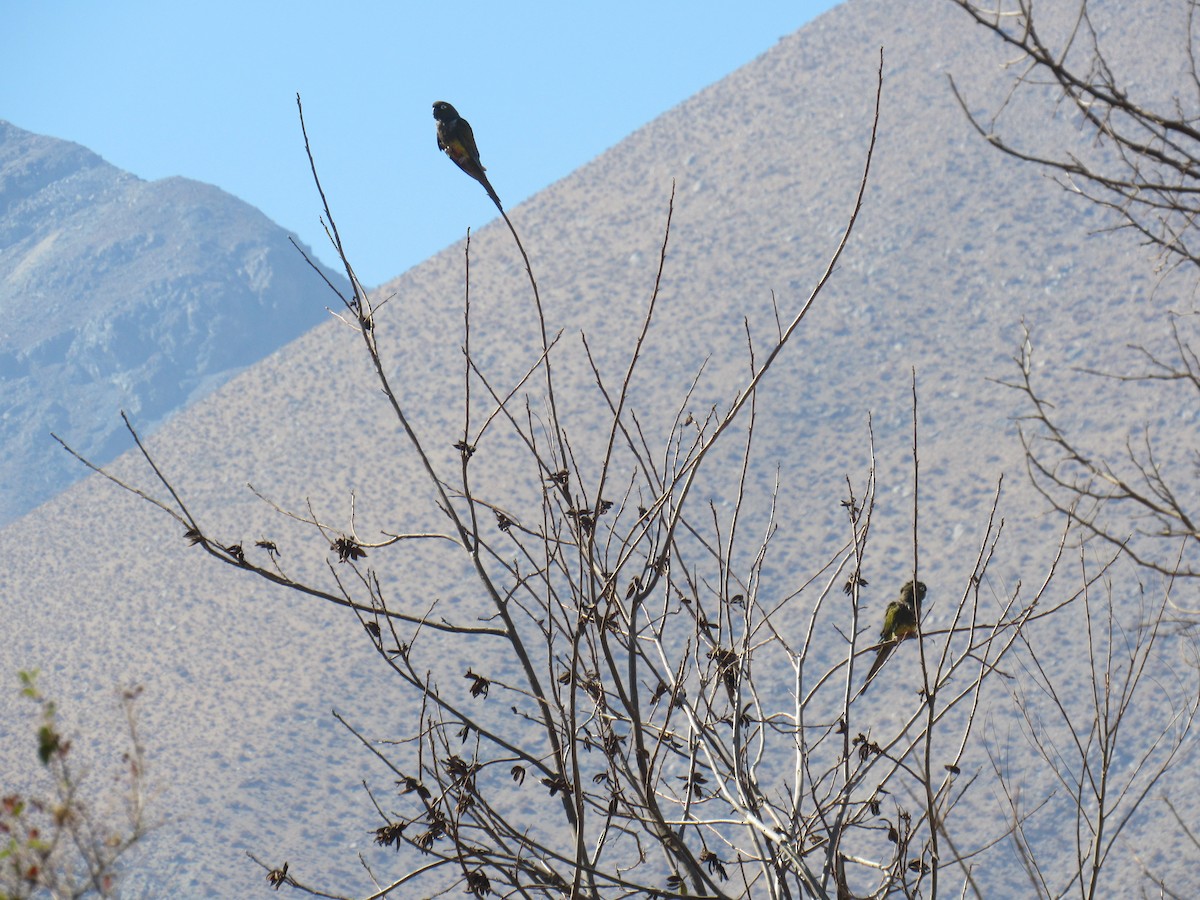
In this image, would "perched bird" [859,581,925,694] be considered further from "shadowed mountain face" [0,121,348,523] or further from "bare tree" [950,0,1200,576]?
"shadowed mountain face" [0,121,348,523]

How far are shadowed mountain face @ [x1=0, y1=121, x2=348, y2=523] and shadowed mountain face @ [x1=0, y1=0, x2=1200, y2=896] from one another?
182 ft

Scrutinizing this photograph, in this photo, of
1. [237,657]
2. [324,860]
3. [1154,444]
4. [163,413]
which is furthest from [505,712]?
[163,413]

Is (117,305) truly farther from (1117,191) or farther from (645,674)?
(1117,191)

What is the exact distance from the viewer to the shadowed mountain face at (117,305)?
4505 inches

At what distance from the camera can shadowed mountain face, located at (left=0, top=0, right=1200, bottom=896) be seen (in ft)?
138

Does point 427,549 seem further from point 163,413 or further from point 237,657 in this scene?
point 163,413

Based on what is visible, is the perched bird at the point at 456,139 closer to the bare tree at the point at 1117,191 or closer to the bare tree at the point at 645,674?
the bare tree at the point at 645,674

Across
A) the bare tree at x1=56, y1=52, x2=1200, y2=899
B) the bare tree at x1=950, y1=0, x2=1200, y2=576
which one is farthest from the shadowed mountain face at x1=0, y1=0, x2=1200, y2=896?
the bare tree at x1=950, y1=0, x2=1200, y2=576

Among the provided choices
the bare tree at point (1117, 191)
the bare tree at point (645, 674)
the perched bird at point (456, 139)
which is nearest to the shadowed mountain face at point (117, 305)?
the bare tree at point (645, 674)

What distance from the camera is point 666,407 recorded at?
52.8 metres

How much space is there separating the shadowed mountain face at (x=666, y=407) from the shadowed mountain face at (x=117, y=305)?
55466mm

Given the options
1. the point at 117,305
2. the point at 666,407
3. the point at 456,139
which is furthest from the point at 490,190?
the point at 117,305

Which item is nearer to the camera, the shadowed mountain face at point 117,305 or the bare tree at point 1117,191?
the bare tree at point 1117,191

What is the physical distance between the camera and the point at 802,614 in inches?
1628
